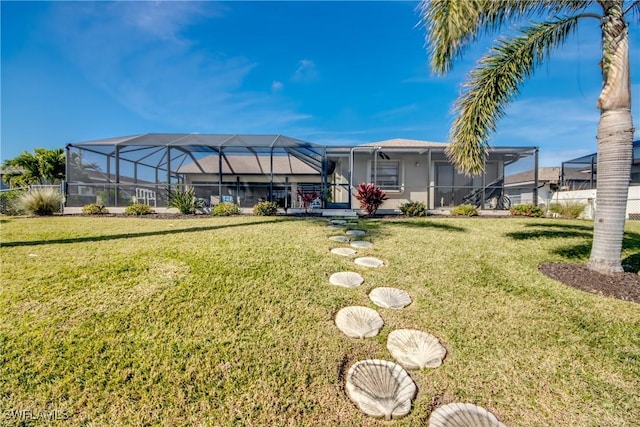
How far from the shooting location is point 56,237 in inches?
215

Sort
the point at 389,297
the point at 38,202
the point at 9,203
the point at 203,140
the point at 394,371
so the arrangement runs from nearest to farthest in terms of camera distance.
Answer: the point at 394,371, the point at 389,297, the point at 38,202, the point at 9,203, the point at 203,140

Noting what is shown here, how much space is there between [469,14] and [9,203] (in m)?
15.2

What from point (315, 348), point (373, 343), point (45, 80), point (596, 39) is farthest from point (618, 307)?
point (45, 80)

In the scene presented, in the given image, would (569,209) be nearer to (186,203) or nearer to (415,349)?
(415,349)

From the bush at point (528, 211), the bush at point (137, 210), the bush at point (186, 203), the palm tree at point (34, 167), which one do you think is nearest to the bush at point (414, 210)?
the bush at point (528, 211)

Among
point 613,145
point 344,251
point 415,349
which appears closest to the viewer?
point 415,349

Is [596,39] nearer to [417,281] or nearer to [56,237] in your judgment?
[417,281]

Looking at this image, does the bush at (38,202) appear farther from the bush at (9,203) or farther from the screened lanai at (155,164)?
the screened lanai at (155,164)

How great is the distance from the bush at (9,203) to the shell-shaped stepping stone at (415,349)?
13.3 meters

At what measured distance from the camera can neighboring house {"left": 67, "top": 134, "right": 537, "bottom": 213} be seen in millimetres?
12250

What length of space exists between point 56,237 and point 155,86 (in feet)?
32.3

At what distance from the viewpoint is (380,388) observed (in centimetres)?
199

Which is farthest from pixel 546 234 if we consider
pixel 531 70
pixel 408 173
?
pixel 408 173

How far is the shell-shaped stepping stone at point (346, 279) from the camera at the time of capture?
11.5 ft
